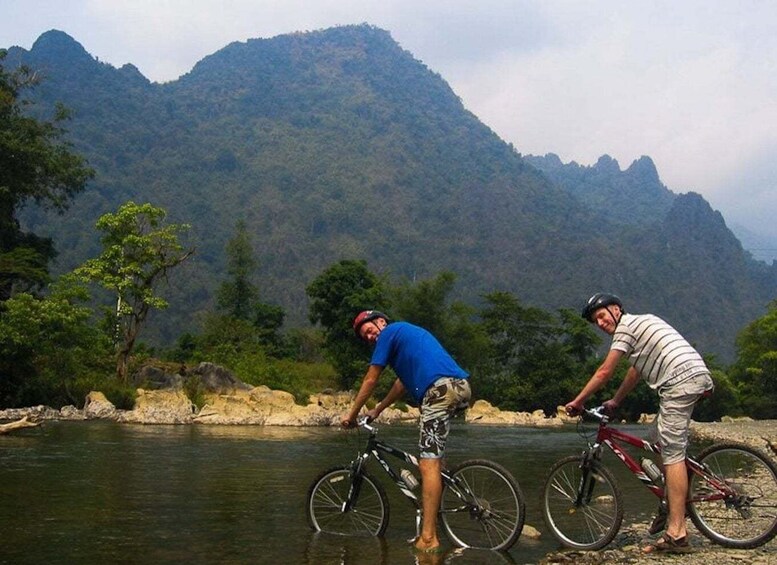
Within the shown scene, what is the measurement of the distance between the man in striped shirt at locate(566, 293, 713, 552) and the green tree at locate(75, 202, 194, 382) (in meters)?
30.9

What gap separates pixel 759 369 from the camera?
65.9 metres

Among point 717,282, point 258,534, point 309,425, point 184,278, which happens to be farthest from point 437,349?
point 717,282

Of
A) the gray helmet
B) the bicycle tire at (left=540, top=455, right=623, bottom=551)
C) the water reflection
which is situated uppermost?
the gray helmet

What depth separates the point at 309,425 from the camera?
3152 cm

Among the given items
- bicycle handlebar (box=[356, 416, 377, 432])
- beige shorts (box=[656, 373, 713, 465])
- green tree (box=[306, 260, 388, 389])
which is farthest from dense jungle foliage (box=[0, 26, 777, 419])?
beige shorts (box=[656, 373, 713, 465])

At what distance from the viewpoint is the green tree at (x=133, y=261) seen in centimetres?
3509

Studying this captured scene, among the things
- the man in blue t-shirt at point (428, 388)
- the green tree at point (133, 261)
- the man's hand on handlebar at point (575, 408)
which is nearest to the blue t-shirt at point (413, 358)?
the man in blue t-shirt at point (428, 388)

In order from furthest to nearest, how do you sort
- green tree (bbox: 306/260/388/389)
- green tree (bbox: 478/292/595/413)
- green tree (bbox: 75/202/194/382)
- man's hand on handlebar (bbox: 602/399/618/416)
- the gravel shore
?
green tree (bbox: 478/292/595/413) < green tree (bbox: 306/260/388/389) < green tree (bbox: 75/202/194/382) < man's hand on handlebar (bbox: 602/399/618/416) < the gravel shore

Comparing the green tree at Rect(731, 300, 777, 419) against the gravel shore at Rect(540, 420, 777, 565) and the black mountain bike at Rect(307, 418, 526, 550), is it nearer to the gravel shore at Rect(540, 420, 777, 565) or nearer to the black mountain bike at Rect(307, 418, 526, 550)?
the gravel shore at Rect(540, 420, 777, 565)

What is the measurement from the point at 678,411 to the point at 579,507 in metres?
1.29

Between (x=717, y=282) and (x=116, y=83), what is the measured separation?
15529cm

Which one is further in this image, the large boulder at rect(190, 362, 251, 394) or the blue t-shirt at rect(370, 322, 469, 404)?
the large boulder at rect(190, 362, 251, 394)

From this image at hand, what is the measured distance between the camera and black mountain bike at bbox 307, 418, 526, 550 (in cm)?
655

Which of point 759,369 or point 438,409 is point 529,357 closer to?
point 759,369
